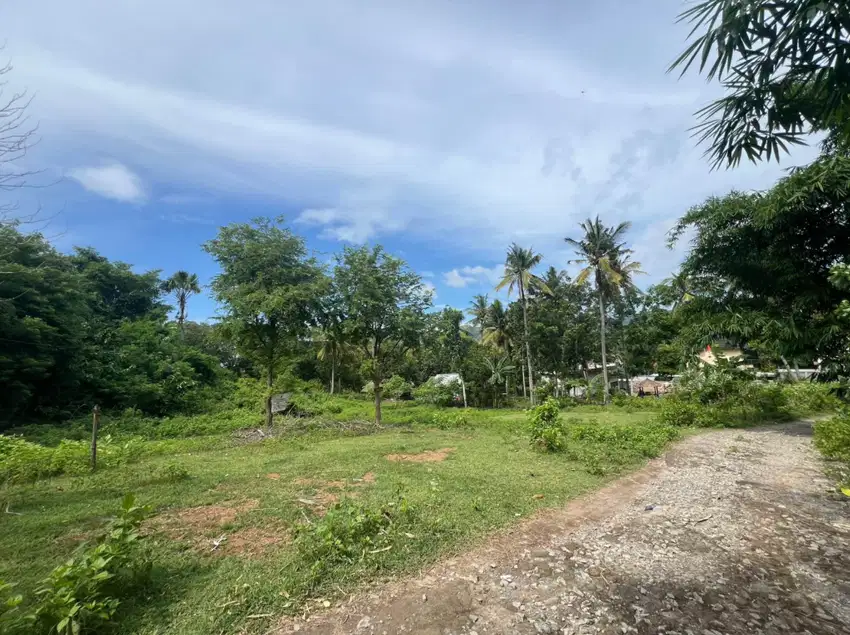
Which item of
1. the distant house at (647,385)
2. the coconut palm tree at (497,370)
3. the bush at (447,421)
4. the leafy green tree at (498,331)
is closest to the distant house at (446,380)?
the coconut palm tree at (497,370)

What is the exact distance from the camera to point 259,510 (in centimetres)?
504

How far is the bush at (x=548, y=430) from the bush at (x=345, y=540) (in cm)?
555

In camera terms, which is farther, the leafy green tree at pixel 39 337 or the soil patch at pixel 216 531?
the leafy green tree at pixel 39 337

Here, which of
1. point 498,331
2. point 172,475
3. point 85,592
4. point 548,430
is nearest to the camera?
point 85,592

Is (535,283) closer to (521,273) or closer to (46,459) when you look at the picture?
(521,273)

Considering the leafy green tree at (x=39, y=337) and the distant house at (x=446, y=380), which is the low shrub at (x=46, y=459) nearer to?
the leafy green tree at (x=39, y=337)

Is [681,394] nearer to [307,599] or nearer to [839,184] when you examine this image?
[839,184]

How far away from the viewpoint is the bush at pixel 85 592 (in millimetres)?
2359

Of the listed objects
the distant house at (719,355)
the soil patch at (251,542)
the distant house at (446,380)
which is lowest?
the soil patch at (251,542)

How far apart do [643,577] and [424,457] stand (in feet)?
19.1

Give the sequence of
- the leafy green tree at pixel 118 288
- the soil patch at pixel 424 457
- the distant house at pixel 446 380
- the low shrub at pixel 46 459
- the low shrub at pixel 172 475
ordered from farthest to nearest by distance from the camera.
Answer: the distant house at pixel 446 380 < the leafy green tree at pixel 118 288 < the soil patch at pixel 424 457 < the low shrub at pixel 172 475 < the low shrub at pixel 46 459

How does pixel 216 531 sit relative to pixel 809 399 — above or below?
below

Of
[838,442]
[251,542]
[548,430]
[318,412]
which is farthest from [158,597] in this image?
[318,412]

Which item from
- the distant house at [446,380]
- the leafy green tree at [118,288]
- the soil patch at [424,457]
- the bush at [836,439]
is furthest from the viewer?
the distant house at [446,380]
